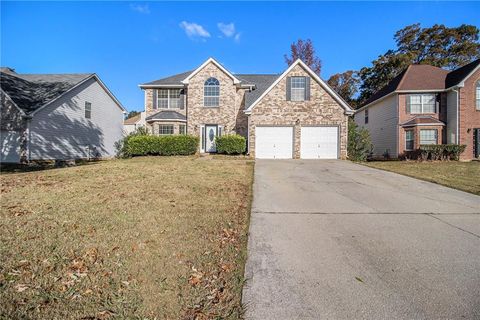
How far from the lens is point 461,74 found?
1958cm

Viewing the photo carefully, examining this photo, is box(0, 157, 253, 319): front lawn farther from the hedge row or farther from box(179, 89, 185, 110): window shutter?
the hedge row

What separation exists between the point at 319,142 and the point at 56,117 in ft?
60.9

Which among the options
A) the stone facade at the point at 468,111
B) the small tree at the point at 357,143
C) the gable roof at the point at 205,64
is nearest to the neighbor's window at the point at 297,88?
the small tree at the point at 357,143

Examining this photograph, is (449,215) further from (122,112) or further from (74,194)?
(122,112)

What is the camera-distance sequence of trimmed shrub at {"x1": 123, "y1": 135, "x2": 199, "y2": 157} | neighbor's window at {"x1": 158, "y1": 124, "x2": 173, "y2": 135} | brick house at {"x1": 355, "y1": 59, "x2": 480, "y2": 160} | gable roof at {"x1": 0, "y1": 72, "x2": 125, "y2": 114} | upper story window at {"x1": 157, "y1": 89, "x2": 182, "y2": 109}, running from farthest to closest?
1. upper story window at {"x1": 157, "y1": 89, "x2": 182, "y2": 109}
2. neighbor's window at {"x1": 158, "y1": 124, "x2": 173, "y2": 135}
3. brick house at {"x1": 355, "y1": 59, "x2": 480, "y2": 160}
4. trimmed shrub at {"x1": 123, "y1": 135, "x2": 199, "y2": 157}
5. gable roof at {"x1": 0, "y1": 72, "x2": 125, "y2": 114}

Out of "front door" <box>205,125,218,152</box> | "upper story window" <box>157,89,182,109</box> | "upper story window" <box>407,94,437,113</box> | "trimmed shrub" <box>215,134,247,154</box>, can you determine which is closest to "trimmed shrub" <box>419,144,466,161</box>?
"upper story window" <box>407,94,437,113</box>

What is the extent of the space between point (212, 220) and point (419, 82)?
23.0 meters

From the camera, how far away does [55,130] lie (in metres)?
18.4

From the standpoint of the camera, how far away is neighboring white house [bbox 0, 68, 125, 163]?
1680 centimetres

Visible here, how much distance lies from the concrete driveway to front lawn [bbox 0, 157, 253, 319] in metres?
0.43

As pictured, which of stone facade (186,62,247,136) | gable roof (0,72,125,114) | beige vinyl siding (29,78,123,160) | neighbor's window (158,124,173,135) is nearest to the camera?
gable roof (0,72,125,114)

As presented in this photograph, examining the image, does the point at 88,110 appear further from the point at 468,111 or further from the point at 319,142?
the point at 468,111

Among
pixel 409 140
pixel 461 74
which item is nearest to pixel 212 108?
pixel 409 140

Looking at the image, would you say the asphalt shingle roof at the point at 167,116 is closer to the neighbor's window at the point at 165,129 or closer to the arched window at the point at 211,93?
the neighbor's window at the point at 165,129
